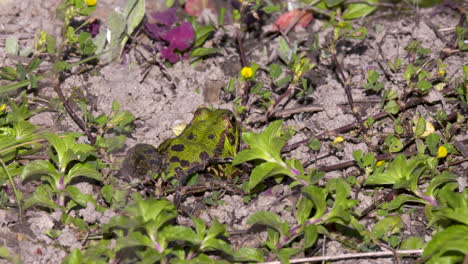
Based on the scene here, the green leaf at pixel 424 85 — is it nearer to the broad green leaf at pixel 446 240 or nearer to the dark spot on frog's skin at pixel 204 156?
the broad green leaf at pixel 446 240

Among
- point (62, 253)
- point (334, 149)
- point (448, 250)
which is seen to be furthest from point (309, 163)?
point (62, 253)

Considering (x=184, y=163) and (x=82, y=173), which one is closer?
(x=82, y=173)

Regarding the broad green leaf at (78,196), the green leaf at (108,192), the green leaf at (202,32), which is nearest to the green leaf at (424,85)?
the green leaf at (202,32)

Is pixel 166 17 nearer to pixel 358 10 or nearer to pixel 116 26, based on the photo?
pixel 116 26

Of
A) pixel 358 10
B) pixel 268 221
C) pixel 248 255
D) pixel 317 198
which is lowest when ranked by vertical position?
pixel 248 255

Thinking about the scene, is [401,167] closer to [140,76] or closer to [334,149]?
[334,149]

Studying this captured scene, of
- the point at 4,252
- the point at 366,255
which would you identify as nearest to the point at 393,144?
the point at 366,255
